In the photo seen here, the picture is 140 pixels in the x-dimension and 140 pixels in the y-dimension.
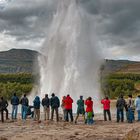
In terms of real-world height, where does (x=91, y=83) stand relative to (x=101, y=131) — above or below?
above

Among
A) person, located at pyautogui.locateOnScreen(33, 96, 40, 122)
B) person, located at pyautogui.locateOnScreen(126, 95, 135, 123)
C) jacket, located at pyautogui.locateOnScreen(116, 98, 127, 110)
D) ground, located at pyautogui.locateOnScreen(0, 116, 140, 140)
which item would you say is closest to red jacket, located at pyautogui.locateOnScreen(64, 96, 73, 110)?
person, located at pyautogui.locateOnScreen(33, 96, 40, 122)

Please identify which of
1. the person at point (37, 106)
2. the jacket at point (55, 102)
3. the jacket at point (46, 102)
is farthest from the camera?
the jacket at point (46, 102)

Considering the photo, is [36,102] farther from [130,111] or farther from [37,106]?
[130,111]

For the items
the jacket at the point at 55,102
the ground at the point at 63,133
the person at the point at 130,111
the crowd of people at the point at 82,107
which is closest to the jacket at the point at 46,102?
the crowd of people at the point at 82,107

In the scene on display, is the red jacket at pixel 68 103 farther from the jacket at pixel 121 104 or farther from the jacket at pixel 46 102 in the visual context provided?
the jacket at pixel 121 104

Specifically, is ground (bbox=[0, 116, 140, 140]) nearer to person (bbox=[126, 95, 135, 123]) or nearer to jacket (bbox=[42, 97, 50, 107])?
person (bbox=[126, 95, 135, 123])

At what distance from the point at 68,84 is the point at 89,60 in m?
4.02

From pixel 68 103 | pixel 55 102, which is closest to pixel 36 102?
pixel 55 102

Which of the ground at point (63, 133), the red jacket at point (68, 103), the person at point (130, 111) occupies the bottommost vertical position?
the ground at point (63, 133)

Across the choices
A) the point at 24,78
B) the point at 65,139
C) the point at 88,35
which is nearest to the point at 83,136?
the point at 65,139

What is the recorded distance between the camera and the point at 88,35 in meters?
41.3

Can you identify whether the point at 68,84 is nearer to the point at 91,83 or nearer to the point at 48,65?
the point at 91,83

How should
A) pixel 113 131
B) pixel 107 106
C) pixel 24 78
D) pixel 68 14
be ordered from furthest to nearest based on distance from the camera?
pixel 24 78, pixel 68 14, pixel 107 106, pixel 113 131

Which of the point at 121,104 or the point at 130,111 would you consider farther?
the point at 121,104
